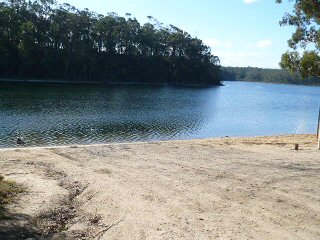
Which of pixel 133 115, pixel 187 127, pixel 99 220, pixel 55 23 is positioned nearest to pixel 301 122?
pixel 187 127

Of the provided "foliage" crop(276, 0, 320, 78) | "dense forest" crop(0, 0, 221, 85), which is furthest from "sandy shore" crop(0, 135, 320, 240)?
"dense forest" crop(0, 0, 221, 85)

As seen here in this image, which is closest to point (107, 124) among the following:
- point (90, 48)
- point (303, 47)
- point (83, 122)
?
point (83, 122)

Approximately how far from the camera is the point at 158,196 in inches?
365

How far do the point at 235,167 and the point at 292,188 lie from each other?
8.92ft

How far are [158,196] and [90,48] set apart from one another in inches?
3643

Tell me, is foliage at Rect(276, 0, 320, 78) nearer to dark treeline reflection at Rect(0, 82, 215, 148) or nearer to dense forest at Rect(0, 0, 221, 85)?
dark treeline reflection at Rect(0, 82, 215, 148)

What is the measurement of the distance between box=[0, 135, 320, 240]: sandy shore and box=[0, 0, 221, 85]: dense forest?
233ft

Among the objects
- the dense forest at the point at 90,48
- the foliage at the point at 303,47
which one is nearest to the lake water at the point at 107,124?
the foliage at the point at 303,47

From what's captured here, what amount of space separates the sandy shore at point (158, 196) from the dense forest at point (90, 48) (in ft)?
233

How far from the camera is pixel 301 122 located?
47875mm

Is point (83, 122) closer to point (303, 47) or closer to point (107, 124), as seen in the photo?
point (107, 124)

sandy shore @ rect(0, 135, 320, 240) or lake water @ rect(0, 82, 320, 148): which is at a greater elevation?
sandy shore @ rect(0, 135, 320, 240)

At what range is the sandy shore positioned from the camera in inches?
287

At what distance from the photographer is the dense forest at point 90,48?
79812 mm
